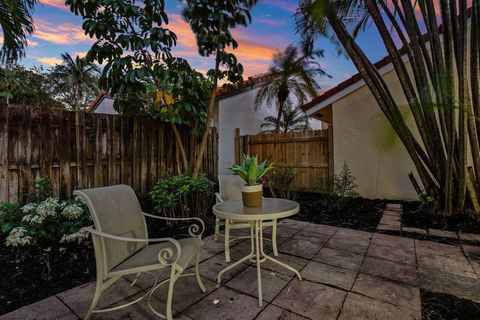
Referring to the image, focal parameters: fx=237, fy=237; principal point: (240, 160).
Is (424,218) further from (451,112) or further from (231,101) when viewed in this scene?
(231,101)

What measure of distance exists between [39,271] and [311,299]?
100 inches

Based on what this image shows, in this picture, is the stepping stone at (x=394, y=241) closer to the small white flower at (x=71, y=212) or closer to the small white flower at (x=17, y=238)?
the small white flower at (x=71, y=212)

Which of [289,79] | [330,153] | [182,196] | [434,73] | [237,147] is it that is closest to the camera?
[434,73]

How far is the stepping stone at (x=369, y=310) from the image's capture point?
5.32 ft

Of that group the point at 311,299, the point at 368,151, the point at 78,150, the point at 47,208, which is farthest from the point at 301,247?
the point at 78,150

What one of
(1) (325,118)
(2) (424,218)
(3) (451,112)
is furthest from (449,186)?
(1) (325,118)

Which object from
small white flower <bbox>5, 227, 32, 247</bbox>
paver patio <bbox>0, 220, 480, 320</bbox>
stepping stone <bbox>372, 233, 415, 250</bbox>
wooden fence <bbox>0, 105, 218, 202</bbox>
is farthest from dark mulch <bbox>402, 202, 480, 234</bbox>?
small white flower <bbox>5, 227, 32, 247</bbox>

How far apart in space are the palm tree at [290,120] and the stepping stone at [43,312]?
29.2ft

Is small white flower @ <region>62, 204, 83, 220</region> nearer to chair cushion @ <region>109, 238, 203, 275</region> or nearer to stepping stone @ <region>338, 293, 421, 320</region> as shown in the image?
chair cushion @ <region>109, 238, 203, 275</region>

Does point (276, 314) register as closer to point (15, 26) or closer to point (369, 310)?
point (369, 310)

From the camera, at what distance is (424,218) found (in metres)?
3.84

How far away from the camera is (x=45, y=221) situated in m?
2.79

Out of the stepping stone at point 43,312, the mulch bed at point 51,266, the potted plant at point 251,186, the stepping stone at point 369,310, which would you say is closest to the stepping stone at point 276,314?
the stepping stone at point 369,310

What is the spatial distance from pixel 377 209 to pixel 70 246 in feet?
16.1
